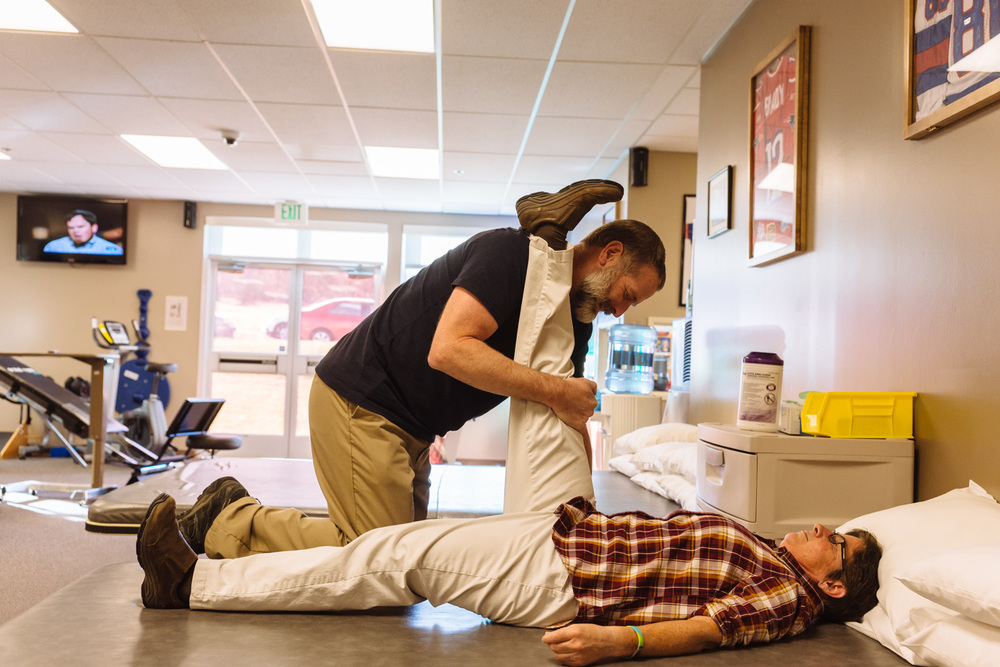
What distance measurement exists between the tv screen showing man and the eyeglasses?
7107mm

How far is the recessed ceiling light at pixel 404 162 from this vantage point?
521cm

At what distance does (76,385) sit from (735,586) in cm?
684

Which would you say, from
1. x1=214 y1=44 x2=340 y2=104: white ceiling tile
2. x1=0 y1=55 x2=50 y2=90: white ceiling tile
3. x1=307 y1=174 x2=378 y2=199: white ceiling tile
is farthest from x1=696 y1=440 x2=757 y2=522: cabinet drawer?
x1=307 y1=174 x2=378 y2=199: white ceiling tile

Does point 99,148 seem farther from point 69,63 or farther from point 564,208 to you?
point 564,208

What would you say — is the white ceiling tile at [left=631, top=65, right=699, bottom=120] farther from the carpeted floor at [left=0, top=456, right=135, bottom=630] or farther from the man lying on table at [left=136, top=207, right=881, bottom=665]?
the carpeted floor at [left=0, top=456, right=135, bottom=630]

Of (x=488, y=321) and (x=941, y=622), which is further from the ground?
(x=488, y=321)

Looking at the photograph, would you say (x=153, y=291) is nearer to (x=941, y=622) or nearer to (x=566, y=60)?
(x=566, y=60)

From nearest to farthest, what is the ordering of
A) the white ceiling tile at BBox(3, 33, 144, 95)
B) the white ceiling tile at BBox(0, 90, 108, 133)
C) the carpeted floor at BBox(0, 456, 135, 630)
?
the carpeted floor at BBox(0, 456, 135, 630), the white ceiling tile at BBox(3, 33, 144, 95), the white ceiling tile at BBox(0, 90, 108, 133)

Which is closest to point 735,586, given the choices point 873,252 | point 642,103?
point 873,252

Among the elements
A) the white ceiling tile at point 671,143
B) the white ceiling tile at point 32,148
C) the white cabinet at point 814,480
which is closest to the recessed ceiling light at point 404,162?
the white ceiling tile at point 671,143

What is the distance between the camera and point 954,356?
1.67m

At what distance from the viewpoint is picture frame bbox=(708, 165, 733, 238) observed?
10.3ft

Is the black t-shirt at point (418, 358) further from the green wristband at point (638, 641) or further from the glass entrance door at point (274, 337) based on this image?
the glass entrance door at point (274, 337)

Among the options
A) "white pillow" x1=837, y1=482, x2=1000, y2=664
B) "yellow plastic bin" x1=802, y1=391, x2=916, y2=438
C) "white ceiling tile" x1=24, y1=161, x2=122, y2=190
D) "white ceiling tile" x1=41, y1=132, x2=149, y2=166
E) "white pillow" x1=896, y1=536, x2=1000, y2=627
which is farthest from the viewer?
"white ceiling tile" x1=24, y1=161, x2=122, y2=190
